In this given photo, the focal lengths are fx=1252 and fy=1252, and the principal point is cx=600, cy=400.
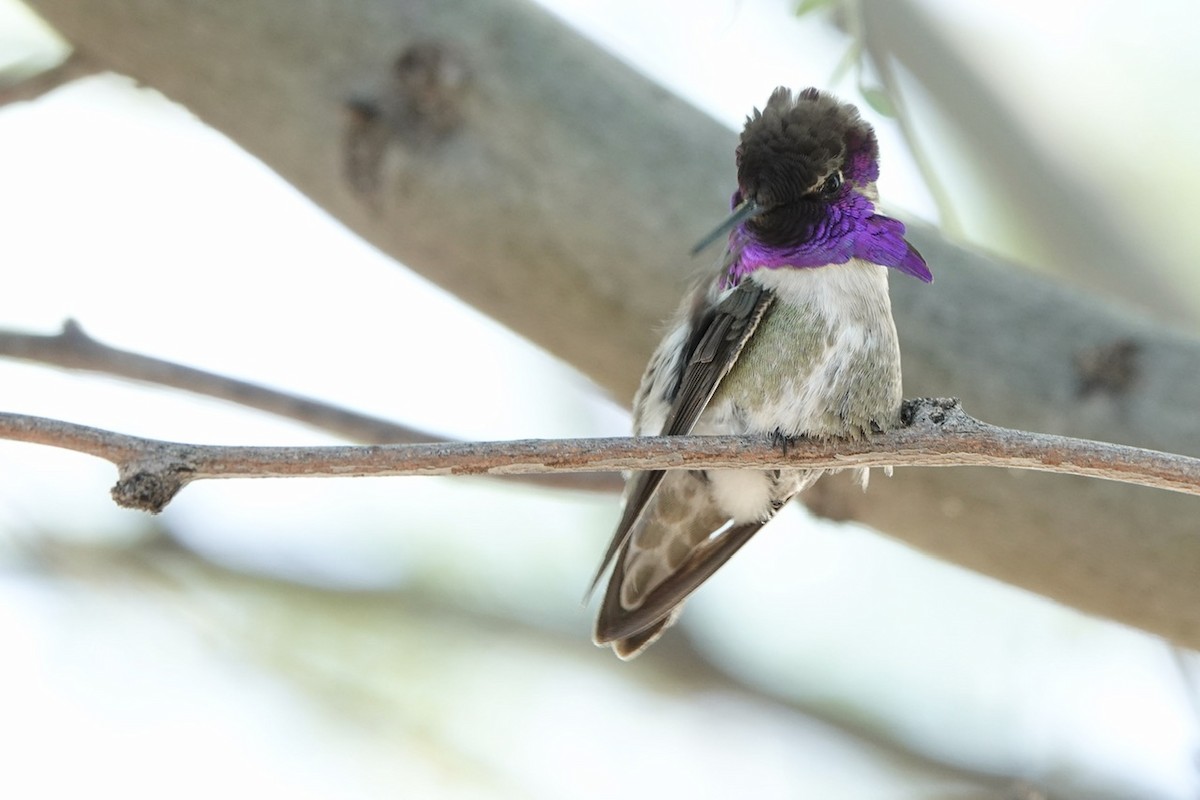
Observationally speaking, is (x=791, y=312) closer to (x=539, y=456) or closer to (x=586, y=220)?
(x=586, y=220)

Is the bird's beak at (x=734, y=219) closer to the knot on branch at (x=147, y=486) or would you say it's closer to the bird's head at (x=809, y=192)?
the bird's head at (x=809, y=192)

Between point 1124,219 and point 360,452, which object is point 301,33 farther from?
point 1124,219

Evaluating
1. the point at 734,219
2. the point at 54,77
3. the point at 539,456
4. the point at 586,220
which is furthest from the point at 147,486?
the point at 54,77

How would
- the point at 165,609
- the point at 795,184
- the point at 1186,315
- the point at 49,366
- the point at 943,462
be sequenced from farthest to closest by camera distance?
the point at 1186,315 → the point at 165,609 → the point at 49,366 → the point at 795,184 → the point at 943,462

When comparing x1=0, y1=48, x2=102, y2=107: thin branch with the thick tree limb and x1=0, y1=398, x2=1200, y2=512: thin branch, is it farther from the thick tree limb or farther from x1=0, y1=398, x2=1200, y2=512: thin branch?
x1=0, y1=398, x2=1200, y2=512: thin branch

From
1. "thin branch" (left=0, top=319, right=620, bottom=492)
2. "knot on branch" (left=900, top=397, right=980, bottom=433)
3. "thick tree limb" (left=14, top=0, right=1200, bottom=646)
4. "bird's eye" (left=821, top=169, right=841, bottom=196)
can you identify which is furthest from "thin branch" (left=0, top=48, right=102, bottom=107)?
"knot on branch" (left=900, top=397, right=980, bottom=433)

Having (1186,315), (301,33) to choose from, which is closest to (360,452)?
(301,33)
